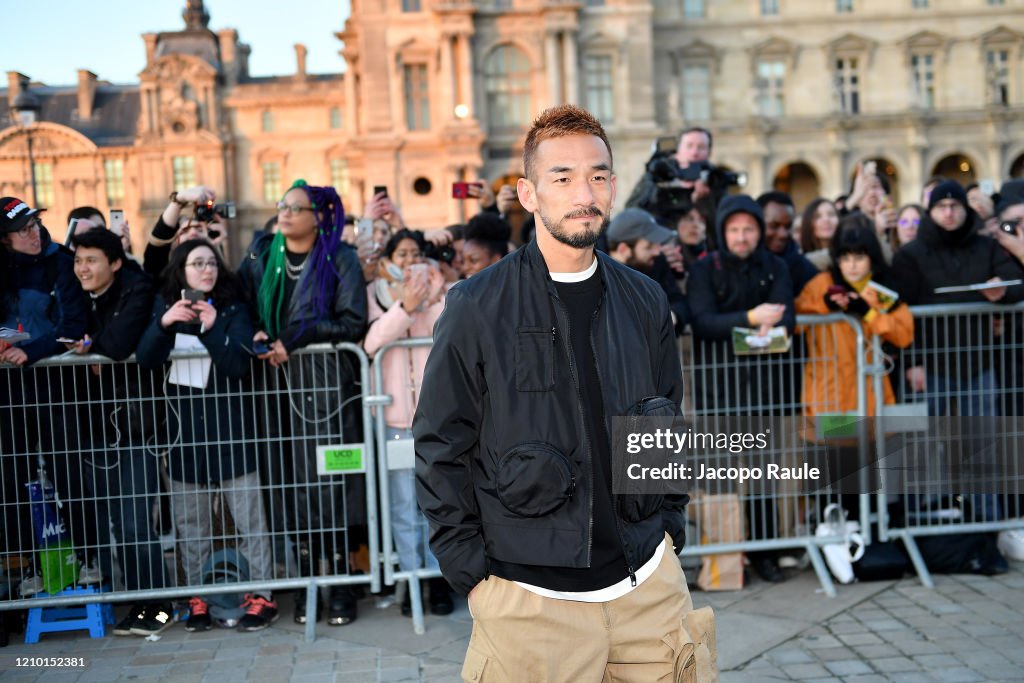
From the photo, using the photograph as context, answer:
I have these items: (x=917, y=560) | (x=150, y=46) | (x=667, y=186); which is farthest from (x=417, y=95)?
(x=917, y=560)

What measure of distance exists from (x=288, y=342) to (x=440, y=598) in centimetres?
176

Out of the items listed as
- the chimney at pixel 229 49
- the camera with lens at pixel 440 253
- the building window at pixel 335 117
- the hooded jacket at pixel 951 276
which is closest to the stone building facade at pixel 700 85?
the building window at pixel 335 117

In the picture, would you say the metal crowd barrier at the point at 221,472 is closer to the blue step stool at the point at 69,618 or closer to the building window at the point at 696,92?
the blue step stool at the point at 69,618

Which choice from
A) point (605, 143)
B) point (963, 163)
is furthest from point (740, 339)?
point (963, 163)

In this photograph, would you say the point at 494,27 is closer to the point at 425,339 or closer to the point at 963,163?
the point at 963,163

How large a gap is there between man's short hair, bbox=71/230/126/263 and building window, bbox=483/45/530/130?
3917 cm

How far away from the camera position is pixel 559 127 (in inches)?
109

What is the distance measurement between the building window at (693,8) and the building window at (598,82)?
541 cm

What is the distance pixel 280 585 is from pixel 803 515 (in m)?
3.35

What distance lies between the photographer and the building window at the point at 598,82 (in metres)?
44.2

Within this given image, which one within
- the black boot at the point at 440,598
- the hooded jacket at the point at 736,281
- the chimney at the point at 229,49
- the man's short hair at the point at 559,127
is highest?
the chimney at the point at 229,49

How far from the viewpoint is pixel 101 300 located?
5.71 m

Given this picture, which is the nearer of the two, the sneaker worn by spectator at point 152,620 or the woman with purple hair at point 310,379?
the sneaker worn by spectator at point 152,620

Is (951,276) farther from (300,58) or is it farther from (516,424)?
(300,58)
